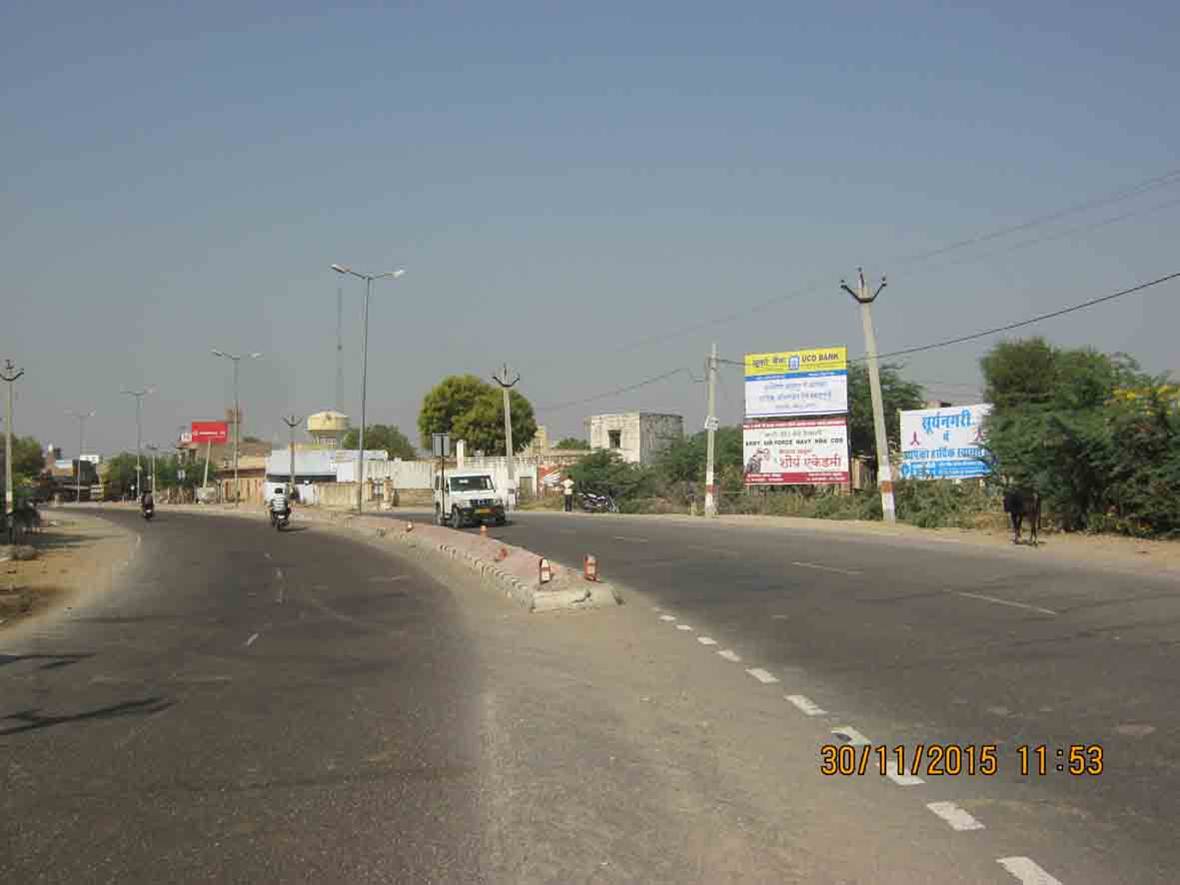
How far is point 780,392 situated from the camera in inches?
1644

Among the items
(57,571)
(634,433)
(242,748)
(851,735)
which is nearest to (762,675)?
(851,735)

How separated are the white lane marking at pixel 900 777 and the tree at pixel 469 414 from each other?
85.4 metres

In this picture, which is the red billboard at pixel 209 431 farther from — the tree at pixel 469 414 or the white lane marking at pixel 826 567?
the white lane marking at pixel 826 567

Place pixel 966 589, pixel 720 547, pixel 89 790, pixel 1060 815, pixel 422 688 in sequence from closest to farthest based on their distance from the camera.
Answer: pixel 1060 815 → pixel 89 790 → pixel 422 688 → pixel 966 589 → pixel 720 547

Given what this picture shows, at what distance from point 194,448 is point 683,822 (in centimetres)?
13793

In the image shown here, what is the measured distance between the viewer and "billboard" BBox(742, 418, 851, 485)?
4053 cm

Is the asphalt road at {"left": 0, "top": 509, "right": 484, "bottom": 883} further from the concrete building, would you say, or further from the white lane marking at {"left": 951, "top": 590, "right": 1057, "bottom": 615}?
the concrete building

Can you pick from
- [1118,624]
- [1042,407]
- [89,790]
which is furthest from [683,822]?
[1042,407]

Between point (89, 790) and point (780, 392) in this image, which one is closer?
point (89, 790)

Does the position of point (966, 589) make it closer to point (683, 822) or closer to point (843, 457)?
point (683, 822)

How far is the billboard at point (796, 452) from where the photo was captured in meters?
40.5

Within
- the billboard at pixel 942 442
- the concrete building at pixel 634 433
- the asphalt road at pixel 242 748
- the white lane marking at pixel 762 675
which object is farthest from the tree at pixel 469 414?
the white lane marking at pixel 762 675

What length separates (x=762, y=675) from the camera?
32.0ft

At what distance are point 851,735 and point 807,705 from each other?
998 millimetres
